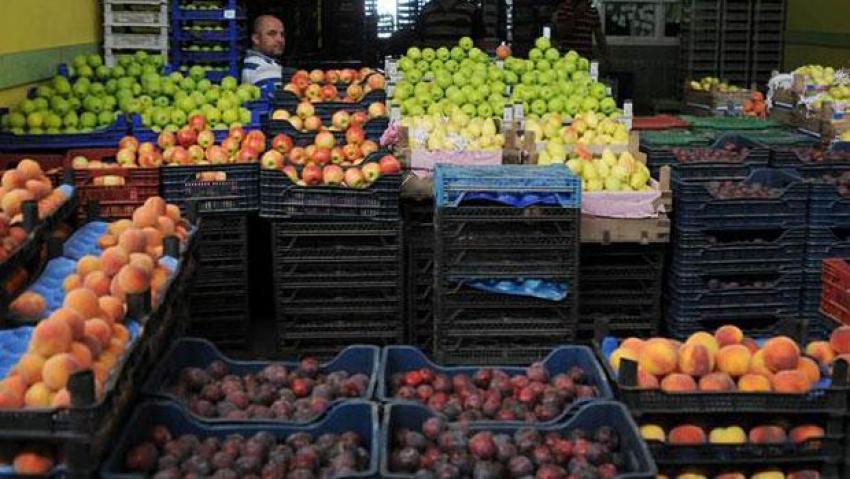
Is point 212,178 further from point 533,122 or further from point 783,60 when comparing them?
point 783,60

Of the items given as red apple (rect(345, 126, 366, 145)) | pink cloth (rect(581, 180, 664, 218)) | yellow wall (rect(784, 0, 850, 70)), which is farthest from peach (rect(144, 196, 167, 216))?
yellow wall (rect(784, 0, 850, 70))

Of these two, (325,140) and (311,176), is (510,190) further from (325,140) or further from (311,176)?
(325,140)

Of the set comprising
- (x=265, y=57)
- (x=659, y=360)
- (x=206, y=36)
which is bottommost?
(x=659, y=360)

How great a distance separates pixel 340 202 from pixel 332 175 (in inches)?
7.5

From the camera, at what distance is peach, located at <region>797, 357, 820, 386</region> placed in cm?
394

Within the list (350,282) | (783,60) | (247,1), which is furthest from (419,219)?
(783,60)

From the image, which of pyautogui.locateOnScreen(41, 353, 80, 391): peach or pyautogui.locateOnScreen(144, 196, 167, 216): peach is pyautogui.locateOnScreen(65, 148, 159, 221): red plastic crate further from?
pyautogui.locateOnScreen(41, 353, 80, 391): peach

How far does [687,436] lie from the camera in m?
3.74

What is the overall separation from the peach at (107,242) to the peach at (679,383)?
2.49 metres

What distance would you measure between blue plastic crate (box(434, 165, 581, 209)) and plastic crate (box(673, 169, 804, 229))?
3.06ft

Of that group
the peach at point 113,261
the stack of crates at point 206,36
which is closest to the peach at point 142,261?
the peach at point 113,261

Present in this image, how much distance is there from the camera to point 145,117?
23.9ft

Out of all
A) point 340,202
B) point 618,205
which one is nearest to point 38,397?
point 340,202

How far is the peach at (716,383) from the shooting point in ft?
12.5
